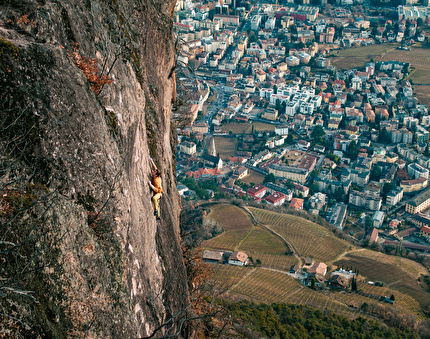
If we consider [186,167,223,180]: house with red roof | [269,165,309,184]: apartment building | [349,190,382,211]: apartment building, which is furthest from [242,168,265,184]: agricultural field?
[349,190,382,211]: apartment building

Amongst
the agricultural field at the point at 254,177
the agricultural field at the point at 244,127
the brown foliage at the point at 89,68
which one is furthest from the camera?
the agricultural field at the point at 244,127

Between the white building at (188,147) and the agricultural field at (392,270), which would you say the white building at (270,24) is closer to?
the white building at (188,147)

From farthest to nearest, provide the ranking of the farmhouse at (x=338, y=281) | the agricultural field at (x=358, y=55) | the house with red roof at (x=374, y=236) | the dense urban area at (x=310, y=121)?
the agricultural field at (x=358, y=55) < the dense urban area at (x=310, y=121) < the house with red roof at (x=374, y=236) < the farmhouse at (x=338, y=281)

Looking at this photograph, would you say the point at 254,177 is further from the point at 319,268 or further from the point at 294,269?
the point at 319,268

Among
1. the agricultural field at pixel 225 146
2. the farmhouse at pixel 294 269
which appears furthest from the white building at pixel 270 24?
the farmhouse at pixel 294 269

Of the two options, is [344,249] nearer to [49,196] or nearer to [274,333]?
[274,333]

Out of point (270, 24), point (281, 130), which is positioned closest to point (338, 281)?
point (281, 130)
